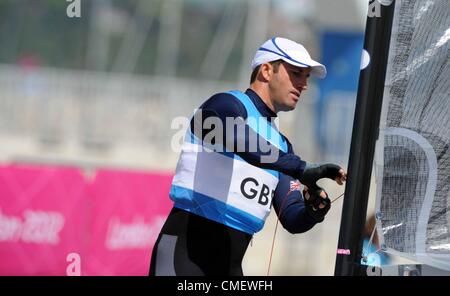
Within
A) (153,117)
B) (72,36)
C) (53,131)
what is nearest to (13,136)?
(53,131)

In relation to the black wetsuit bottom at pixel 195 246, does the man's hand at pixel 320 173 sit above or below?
above

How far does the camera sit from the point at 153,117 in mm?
16047

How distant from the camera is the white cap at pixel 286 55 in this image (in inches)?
156

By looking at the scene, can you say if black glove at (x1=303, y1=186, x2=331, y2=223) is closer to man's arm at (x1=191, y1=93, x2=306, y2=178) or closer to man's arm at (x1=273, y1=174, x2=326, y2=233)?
man's arm at (x1=273, y1=174, x2=326, y2=233)

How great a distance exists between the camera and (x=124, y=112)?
15.9m

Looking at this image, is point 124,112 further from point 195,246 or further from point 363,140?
point 363,140

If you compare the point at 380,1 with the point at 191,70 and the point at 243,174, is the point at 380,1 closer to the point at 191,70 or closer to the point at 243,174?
the point at 243,174

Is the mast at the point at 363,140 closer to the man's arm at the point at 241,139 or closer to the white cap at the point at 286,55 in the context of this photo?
the man's arm at the point at 241,139

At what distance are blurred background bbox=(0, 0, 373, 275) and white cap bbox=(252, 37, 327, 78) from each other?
59.8 inches

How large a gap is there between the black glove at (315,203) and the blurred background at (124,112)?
1911mm

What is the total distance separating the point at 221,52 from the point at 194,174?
1914 cm

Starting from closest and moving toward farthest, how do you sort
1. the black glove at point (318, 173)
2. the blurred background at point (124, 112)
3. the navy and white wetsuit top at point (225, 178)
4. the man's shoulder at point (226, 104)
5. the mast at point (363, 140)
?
the mast at point (363, 140) → the black glove at point (318, 173) → the man's shoulder at point (226, 104) → the navy and white wetsuit top at point (225, 178) → the blurred background at point (124, 112)
